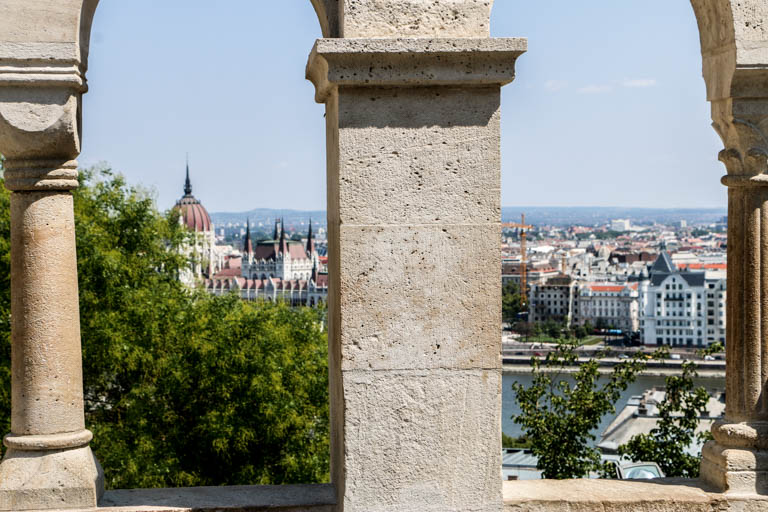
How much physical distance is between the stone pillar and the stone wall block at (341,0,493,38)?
0.59ft

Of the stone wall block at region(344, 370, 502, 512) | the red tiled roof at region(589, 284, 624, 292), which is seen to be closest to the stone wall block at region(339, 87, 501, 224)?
the stone wall block at region(344, 370, 502, 512)

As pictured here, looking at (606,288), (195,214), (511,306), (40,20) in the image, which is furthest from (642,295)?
(40,20)

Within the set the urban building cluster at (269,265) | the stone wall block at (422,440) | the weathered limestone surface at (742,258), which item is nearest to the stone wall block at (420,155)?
the stone wall block at (422,440)

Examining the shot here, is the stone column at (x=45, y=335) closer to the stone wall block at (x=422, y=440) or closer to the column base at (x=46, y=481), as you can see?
the column base at (x=46, y=481)

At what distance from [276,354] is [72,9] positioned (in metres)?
15.6

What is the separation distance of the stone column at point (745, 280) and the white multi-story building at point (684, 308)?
11369 cm

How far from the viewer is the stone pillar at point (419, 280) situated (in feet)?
15.4

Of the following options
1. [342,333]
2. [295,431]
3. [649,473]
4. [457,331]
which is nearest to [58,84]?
[342,333]

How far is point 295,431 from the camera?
19.0 meters

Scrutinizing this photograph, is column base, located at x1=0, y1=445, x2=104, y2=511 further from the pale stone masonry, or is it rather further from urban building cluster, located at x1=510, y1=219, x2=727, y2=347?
urban building cluster, located at x1=510, y1=219, x2=727, y2=347

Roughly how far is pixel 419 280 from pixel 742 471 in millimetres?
2326

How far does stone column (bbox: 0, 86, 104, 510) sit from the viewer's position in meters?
5.04

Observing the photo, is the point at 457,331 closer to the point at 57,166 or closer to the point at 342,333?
the point at 342,333

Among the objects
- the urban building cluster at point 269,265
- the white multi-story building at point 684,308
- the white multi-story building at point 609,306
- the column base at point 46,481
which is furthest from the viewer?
the urban building cluster at point 269,265
